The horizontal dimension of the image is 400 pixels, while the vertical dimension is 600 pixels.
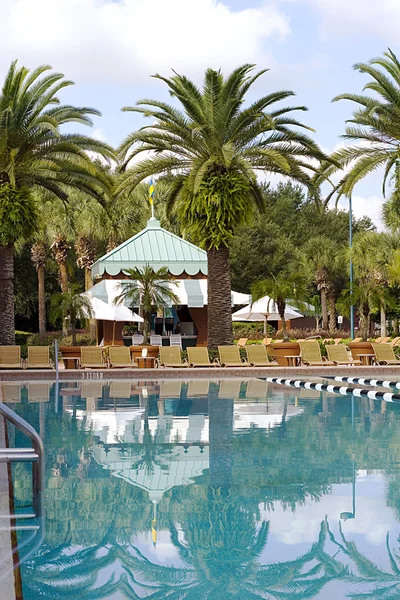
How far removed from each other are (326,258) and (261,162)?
28979 millimetres

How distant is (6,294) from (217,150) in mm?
7492

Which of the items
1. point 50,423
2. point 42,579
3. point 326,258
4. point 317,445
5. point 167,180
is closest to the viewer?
point 42,579

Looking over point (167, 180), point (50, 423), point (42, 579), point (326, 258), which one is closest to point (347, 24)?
point (167, 180)

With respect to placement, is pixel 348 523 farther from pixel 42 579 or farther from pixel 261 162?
pixel 261 162

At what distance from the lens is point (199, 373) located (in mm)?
23609

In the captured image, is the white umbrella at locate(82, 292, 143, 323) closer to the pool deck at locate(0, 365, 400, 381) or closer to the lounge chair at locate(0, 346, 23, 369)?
the lounge chair at locate(0, 346, 23, 369)

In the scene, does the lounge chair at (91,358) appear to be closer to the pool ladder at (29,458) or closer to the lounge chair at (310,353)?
the lounge chair at (310,353)

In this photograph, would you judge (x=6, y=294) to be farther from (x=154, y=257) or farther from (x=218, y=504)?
(x=218, y=504)

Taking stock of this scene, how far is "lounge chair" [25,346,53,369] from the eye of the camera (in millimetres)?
24642

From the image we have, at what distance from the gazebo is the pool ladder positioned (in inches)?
972

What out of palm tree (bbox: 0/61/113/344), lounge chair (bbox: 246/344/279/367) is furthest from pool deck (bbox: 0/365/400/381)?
palm tree (bbox: 0/61/113/344)

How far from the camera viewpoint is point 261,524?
8250 millimetres

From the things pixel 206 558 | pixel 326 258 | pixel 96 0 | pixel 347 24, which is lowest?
pixel 206 558

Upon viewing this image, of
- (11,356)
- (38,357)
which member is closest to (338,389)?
(38,357)
